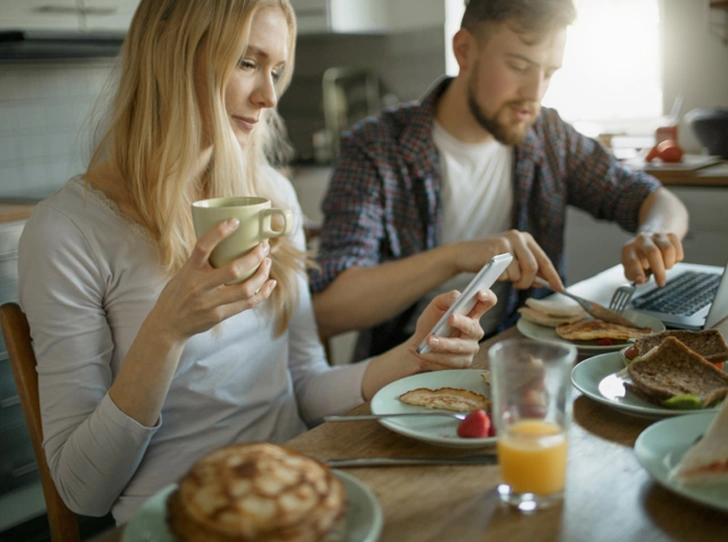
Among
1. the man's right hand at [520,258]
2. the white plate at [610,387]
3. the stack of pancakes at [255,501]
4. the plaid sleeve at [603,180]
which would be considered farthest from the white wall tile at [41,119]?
the stack of pancakes at [255,501]

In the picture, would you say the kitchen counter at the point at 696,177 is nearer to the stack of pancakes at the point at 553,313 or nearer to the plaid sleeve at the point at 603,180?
the plaid sleeve at the point at 603,180

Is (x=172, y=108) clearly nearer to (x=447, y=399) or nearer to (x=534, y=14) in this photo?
(x=447, y=399)

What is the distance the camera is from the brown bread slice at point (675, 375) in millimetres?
878

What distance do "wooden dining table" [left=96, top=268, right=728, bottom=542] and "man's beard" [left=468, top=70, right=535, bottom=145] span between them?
1054mm

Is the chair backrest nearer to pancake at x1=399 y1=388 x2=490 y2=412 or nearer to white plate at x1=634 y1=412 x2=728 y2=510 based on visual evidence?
pancake at x1=399 y1=388 x2=490 y2=412

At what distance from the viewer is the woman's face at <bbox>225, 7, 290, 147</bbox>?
1.13 m

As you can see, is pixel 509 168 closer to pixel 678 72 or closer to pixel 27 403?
pixel 27 403

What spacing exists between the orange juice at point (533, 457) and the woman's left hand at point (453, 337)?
296mm

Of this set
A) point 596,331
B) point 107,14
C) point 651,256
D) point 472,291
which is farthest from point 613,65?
point 472,291

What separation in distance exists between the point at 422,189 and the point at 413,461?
109cm

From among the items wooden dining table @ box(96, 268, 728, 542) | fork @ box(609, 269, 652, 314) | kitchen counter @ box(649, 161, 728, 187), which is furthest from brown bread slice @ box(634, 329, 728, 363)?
kitchen counter @ box(649, 161, 728, 187)

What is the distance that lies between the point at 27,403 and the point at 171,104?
0.47 m

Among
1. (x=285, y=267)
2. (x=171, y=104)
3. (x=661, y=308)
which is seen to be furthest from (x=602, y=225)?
→ (x=171, y=104)

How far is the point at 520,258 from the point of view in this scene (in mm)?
1325
